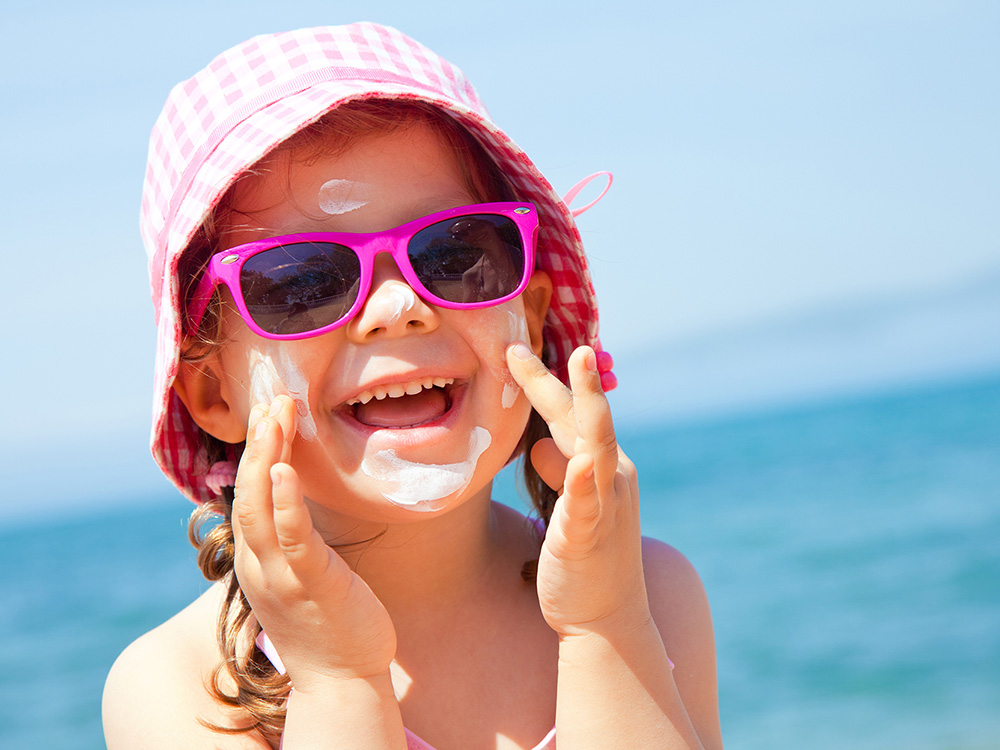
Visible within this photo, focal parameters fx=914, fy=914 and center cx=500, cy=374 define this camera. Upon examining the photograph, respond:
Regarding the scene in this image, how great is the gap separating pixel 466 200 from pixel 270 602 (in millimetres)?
1026

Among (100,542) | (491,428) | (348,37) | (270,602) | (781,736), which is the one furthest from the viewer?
(100,542)

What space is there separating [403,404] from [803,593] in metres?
9.14

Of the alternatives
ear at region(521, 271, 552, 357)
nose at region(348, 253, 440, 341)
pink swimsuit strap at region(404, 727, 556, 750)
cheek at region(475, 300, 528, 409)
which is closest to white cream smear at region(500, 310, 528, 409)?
cheek at region(475, 300, 528, 409)

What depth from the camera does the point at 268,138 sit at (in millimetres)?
1960

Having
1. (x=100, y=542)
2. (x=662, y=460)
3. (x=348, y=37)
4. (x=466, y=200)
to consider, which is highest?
(x=348, y=37)

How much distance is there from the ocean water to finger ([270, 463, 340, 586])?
50.4 inches

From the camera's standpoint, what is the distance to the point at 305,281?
1.95 metres

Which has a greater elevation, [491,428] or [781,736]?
[491,428]

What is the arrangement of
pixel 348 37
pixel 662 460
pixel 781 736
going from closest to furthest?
pixel 348 37, pixel 781 736, pixel 662 460

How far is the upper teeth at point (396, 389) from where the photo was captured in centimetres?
198

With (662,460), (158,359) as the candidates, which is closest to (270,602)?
(158,359)

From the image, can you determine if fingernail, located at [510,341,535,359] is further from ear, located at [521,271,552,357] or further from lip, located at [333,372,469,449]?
ear, located at [521,271,552,357]

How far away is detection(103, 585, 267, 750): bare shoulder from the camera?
216 centimetres

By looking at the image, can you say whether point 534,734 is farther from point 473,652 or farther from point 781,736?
point 781,736
